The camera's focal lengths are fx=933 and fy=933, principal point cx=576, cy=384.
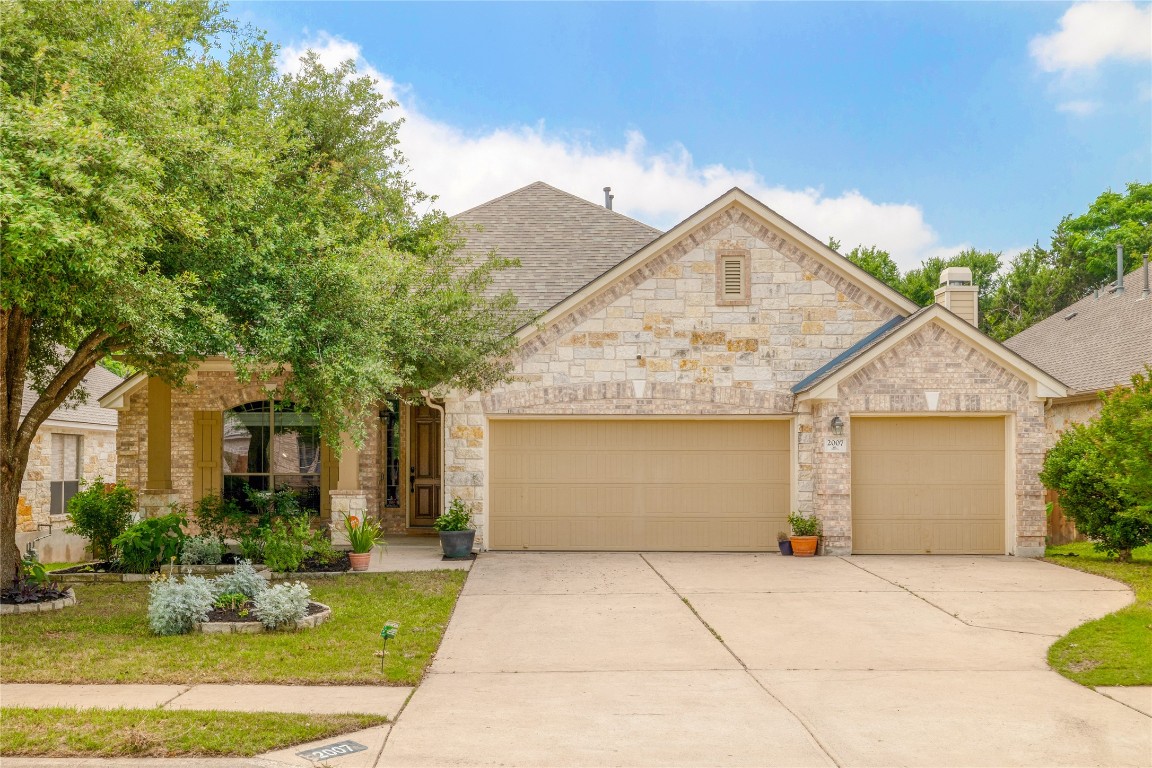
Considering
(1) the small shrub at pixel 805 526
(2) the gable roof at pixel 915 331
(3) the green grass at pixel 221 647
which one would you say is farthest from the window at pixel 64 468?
(2) the gable roof at pixel 915 331

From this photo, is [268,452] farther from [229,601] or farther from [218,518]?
[229,601]

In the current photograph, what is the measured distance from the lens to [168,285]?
838 cm

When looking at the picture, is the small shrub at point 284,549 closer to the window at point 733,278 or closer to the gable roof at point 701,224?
the gable roof at point 701,224

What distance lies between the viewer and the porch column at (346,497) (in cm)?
1425

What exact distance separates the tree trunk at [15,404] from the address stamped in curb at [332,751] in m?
6.15

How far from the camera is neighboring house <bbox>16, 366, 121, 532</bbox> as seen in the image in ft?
69.6

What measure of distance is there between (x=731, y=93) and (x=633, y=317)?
5.54 meters

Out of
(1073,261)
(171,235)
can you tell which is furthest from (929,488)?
(1073,261)

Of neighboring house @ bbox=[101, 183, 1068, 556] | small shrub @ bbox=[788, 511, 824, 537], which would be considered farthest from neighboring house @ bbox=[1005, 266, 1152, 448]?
small shrub @ bbox=[788, 511, 824, 537]

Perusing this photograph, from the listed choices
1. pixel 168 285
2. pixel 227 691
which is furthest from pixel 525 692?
pixel 168 285

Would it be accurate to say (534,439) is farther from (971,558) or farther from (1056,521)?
(1056,521)

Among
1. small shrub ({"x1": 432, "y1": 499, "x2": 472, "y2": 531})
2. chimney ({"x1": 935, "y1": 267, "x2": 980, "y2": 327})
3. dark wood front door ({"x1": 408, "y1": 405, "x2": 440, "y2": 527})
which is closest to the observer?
small shrub ({"x1": 432, "y1": 499, "x2": 472, "y2": 531})

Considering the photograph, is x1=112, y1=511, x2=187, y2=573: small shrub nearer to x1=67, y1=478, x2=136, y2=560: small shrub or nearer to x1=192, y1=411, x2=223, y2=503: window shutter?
x1=67, y1=478, x2=136, y2=560: small shrub

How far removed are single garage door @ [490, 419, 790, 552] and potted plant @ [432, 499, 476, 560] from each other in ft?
3.25
